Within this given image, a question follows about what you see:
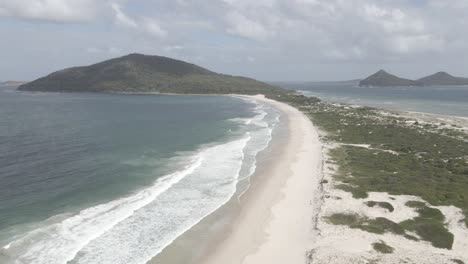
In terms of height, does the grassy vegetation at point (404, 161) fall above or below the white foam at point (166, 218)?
above

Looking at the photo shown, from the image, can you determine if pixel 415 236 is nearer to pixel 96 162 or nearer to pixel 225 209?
pixel 225 209

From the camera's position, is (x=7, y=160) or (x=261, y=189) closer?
(x=261, y=189)

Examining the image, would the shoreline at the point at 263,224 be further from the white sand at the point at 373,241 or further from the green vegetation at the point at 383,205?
the green vegetation at the point at 383,205

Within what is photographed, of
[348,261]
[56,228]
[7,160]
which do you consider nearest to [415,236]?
[348,261]

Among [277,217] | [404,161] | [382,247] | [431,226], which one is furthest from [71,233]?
[404,161]

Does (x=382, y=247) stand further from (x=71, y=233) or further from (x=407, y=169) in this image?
(x=407, y=169)

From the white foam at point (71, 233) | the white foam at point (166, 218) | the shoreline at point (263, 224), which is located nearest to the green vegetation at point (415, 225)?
the shoreline at point (263, 224)

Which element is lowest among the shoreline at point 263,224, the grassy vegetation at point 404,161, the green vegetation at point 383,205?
the shoreline at point 263,224
